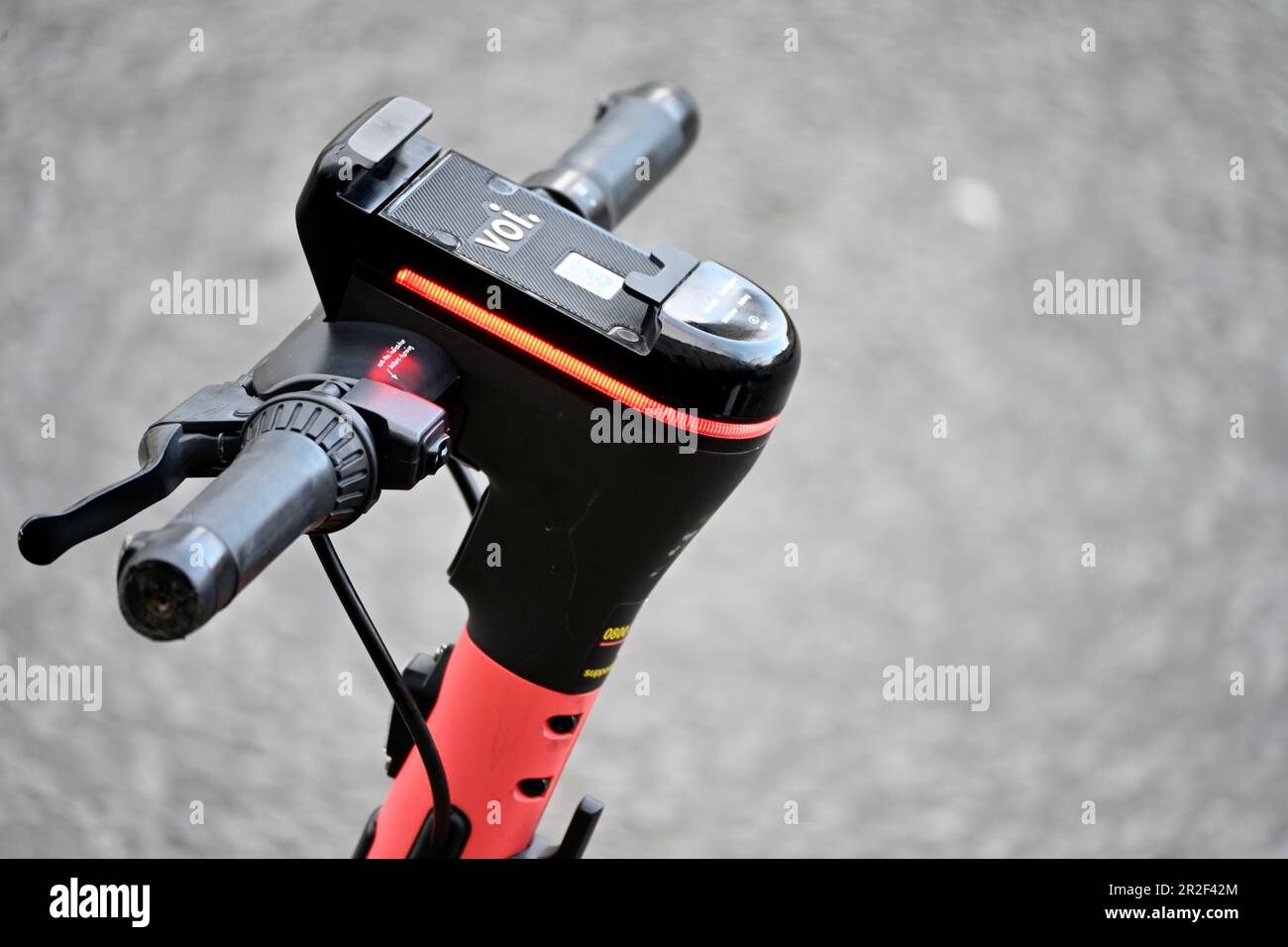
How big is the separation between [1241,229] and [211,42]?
116 cm

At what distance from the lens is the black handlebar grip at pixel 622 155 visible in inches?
33.1

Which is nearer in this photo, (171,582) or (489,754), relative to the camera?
(171,582)

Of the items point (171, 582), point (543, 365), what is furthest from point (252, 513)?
point (543, 365)

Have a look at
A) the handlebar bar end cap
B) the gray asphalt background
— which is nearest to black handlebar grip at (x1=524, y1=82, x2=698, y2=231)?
the handlebar bar end cap

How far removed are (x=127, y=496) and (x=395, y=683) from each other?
175 mm

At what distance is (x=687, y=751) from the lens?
52.6 inches

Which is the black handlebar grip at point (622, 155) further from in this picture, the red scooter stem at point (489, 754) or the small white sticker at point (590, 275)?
the red scooter stem at point (489, 754)

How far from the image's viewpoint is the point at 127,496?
2.09 ft

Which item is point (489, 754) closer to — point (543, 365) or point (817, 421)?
point (543, 365)

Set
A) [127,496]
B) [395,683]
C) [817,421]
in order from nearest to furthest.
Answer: [127,496], [395,683], [817,421]

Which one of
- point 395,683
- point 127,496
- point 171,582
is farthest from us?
point 395,683

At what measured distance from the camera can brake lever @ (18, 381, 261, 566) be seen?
24.5 inches
